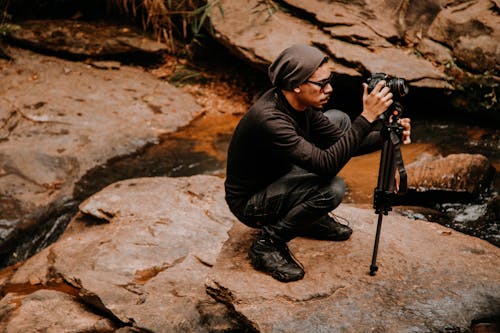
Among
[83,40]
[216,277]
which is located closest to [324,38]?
[83,40]

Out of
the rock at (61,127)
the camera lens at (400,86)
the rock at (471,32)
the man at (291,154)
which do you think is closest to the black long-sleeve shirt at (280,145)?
the man at (291,154)

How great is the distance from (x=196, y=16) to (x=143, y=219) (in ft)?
14.1

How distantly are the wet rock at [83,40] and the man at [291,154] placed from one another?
514 centimetres

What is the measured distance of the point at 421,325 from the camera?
8.32 ft

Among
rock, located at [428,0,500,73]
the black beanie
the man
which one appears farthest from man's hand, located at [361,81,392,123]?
rock, located at [428,0,500,73]

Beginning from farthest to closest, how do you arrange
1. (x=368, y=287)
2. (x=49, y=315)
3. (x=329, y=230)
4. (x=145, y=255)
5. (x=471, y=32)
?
(x=471, y=32) → (x=145, y=255) → (x=49, y=315) → (x=329, y=230) → (x=368, y=287)

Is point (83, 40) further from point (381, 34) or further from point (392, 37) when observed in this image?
point (392, 37)

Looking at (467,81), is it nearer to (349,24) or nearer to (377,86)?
(349,24)

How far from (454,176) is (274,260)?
227 cm

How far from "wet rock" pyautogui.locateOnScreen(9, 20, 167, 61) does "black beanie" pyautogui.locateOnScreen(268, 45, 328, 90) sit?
5.32m

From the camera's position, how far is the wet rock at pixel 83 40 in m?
7.38

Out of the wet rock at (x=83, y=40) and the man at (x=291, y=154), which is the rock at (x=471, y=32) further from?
the wet rock at (x=83, y=40)

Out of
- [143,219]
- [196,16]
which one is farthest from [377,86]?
[196,16]

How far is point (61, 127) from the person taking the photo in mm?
5961
